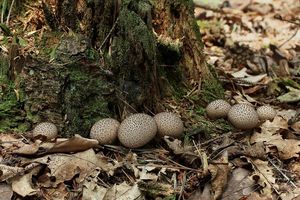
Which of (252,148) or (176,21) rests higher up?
(176,21)

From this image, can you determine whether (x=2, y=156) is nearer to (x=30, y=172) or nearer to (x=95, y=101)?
(x=30, y=172)

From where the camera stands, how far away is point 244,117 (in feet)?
12.6

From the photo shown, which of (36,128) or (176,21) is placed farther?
(176,21)

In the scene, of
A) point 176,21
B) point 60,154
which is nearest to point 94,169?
point 60,154

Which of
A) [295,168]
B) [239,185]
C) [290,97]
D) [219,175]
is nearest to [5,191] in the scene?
[219,175]

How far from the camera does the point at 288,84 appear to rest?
5410 mm

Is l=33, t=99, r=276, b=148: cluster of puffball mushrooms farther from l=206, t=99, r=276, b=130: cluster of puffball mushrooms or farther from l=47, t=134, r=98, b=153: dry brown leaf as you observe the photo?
l=47, t=134, r=98, b=153: dry brown leaf

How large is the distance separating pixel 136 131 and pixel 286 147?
1287 mm

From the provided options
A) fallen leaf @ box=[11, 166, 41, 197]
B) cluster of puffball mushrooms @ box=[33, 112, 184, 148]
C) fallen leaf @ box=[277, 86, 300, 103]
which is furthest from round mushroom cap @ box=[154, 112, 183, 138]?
fallen leaf @ box=[277, 86, 300, 103]

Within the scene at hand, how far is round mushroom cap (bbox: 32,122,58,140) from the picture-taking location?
353cm

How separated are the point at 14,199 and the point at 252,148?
1878 mm

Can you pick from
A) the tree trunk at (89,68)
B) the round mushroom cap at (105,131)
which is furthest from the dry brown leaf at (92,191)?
the tree trunk at (89,68)

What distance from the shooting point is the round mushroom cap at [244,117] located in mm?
3857

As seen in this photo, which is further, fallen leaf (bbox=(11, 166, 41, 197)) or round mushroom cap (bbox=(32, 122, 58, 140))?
round mushroom cap (bbox=(32, 122, 58, 140))
